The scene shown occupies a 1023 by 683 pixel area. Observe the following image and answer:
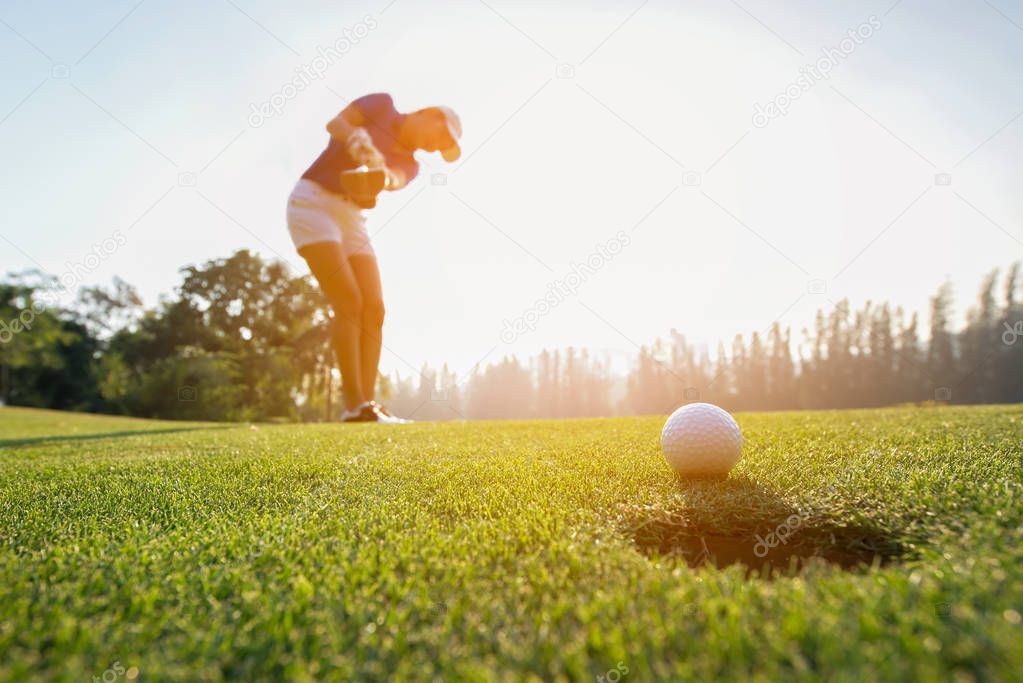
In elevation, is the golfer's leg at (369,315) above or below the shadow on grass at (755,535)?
above

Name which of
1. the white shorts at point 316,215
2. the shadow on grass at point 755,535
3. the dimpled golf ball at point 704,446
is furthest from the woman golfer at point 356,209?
the shadow on grass at point 755,535

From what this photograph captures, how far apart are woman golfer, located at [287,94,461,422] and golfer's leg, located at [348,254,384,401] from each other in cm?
2

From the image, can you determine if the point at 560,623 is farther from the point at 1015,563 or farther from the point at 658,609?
the point at 1015,563

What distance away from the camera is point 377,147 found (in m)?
8.49

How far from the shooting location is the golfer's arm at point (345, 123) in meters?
8.02

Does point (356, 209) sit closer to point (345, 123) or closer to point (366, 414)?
point (345, 123)

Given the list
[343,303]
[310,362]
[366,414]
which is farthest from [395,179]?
[310,362]

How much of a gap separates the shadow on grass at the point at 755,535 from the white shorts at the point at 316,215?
7.09 metres

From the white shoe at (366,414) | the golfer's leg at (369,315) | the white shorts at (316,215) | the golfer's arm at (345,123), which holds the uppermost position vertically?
the golfer's arm at (345,123)

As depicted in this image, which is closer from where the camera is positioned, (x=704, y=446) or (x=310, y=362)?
(x=704, y=446)

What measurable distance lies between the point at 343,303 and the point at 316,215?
52.7 inches

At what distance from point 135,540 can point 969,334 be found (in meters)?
63.6

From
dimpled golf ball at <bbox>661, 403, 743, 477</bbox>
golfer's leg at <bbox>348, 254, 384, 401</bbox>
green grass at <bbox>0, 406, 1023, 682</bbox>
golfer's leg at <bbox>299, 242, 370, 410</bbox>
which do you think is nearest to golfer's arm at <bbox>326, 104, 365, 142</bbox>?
golfer's leg at <bbox>299, 242, 370, 410</bbox>

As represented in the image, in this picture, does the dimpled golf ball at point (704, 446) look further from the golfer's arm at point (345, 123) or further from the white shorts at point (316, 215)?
the golfer's arm at point (345, 123)
